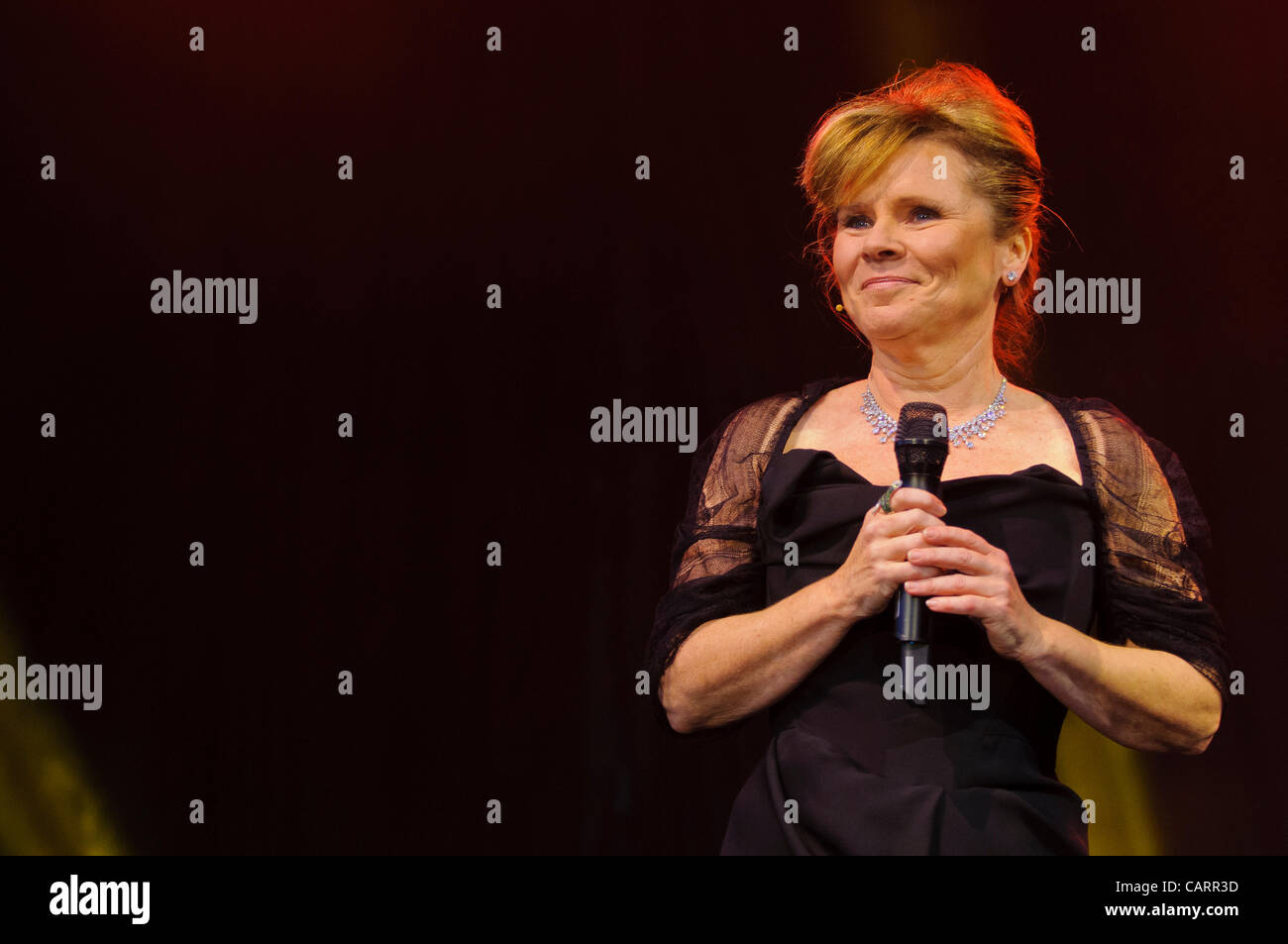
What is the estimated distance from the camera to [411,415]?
2686 millimetres

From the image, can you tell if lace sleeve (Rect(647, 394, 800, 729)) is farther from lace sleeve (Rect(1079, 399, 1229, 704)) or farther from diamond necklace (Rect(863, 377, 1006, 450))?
lace sleeve (Rect(1079, 399, 1229, 704))

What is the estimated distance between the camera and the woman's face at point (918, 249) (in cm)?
195

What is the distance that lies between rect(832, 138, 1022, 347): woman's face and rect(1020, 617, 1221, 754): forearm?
0.50m

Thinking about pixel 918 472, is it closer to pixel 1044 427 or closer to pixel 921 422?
pixel 921 422

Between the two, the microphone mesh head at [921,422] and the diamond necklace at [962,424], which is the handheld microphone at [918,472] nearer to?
the microphone mesh head at [921,422]

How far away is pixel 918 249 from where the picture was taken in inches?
76.7

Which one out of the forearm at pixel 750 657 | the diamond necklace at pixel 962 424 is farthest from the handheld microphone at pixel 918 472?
the diamond necklace at pixel 962 424

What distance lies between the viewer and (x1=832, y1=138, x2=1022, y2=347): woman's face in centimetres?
195

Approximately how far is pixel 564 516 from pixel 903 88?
1.08m

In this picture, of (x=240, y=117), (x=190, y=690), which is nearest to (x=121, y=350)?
(x=240, y=117)

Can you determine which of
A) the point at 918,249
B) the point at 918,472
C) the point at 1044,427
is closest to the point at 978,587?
the point at 918,472

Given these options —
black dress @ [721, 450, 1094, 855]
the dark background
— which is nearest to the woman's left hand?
black dress @ [721, 450, 1094, 855]

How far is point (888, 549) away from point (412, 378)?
4.33 feet
